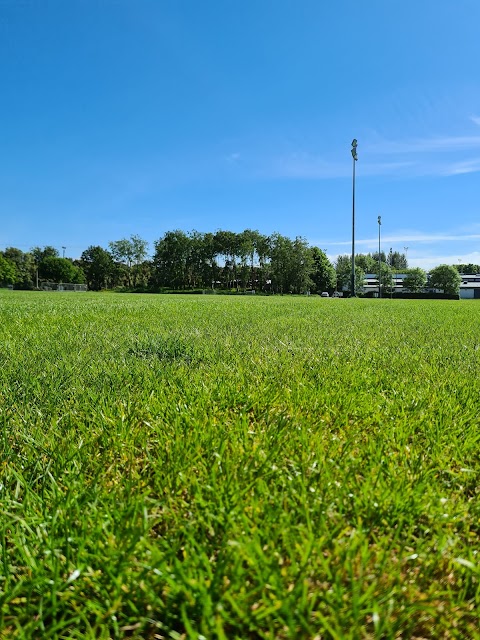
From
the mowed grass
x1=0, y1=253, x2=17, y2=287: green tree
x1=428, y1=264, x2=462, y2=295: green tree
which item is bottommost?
the mowed grass

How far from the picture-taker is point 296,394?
2.38 m

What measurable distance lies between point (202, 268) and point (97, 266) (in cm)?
3075

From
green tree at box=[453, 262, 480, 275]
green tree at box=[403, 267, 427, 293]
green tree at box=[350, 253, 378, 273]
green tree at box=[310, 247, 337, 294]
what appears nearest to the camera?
green tree at box=[310, 247, 337, 294]

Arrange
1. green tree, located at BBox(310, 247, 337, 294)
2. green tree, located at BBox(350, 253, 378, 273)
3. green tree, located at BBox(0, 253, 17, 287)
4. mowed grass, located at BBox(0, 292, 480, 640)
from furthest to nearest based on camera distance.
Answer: green tree, located at BBox(350, 253, 378, 273) → green tree, located at BBox(310, 247, 337, 294) → green tree, located at BBox(0, 253, 17, 287) → mowed grass, located at BBox(0, 292, 480, 640)

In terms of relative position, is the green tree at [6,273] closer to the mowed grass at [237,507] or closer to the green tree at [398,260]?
the mowed grass at [237,507]

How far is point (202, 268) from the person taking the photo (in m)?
95.9

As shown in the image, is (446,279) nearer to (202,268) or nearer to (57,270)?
(202,268)

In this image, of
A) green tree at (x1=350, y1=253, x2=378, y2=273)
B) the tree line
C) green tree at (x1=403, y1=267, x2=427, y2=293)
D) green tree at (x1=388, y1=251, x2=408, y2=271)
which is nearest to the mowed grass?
the tree line

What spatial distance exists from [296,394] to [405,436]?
0.72 metres

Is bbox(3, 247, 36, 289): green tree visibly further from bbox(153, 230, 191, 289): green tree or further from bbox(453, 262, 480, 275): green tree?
bbox(453, 262, 480, 275): green tree

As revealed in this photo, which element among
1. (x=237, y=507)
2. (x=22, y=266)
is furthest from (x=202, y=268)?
(x=237, y=507)

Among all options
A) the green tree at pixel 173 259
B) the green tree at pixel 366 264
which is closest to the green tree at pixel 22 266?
the green tree at pixel 173 259

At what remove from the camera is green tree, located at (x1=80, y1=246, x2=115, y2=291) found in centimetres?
10456

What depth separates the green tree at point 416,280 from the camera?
10662cm
